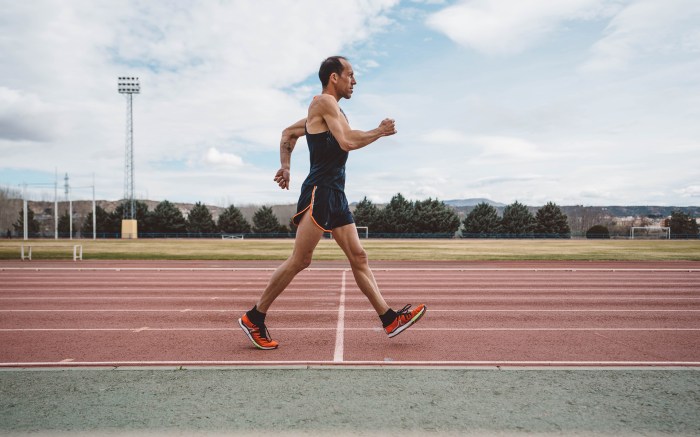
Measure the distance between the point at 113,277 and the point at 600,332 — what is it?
38.2 feet

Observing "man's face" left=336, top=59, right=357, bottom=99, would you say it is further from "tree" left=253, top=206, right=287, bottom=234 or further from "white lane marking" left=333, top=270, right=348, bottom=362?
"tree" left=253, top=206, right=287, bottom=234

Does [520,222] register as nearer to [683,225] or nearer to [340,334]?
[683,225]

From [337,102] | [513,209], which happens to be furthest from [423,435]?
[513,209]

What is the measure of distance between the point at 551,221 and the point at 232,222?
44828 millimetres

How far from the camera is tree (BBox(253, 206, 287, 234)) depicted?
2872 inches

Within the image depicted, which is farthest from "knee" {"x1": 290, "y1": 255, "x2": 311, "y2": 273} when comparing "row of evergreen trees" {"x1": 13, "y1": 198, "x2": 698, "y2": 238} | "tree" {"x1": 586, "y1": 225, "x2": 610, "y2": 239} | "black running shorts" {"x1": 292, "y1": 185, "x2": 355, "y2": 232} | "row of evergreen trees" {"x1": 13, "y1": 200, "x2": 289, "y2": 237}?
"tree" {"x1": 586, "y1": 225, "x2": 610, "y2": 239}

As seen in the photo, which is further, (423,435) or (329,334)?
(329,334)

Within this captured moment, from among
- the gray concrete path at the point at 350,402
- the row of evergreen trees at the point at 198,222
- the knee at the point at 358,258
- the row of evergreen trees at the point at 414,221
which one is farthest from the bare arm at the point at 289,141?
the row of evergreen trees at the point at 198,222

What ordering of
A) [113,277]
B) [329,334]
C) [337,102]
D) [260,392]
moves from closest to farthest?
[260,392] < [337,102] < [329,334] < [113,277]

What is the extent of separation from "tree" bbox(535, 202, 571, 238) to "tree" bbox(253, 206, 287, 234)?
35.7 meters

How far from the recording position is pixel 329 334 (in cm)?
550

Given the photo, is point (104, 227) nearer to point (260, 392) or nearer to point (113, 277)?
point (113, 277)

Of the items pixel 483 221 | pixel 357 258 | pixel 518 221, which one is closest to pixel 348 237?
pixel 357 258

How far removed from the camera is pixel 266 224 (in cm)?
7319
